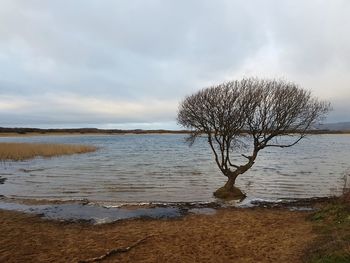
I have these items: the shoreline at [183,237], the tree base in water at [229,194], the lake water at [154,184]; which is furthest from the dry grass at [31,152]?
the shoreline at [183,237]

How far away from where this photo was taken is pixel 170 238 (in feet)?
36.4

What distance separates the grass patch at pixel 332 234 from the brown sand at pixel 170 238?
331 millimetres

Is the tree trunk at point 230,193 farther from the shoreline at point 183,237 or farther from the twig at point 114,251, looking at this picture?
the twig at point 114,251

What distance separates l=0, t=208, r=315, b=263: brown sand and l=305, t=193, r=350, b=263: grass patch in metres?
0.33

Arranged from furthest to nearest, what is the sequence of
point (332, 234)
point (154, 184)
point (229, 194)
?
point (154, 184), point (229, 194), point (332, 234)

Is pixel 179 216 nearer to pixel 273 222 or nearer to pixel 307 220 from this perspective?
pixel 273 222

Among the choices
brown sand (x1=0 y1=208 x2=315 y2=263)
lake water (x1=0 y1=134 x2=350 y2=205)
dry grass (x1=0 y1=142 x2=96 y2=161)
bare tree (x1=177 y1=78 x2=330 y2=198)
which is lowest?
lake water (x1=0 y1=134 x2=350 y2=205)

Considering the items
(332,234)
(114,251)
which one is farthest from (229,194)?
(114,251)

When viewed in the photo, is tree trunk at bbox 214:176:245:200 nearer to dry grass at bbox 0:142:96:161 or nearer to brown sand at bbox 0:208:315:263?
brown sand at bbox 0:208:315:263

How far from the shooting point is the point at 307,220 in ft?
42.6

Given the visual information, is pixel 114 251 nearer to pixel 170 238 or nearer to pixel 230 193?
pixel 170 238

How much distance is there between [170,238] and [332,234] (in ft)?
15.3

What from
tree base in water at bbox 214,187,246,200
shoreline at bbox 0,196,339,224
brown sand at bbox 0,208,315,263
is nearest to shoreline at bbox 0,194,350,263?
brown sand at bbox 0,208,315,263

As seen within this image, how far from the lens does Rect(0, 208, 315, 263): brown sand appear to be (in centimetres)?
947
